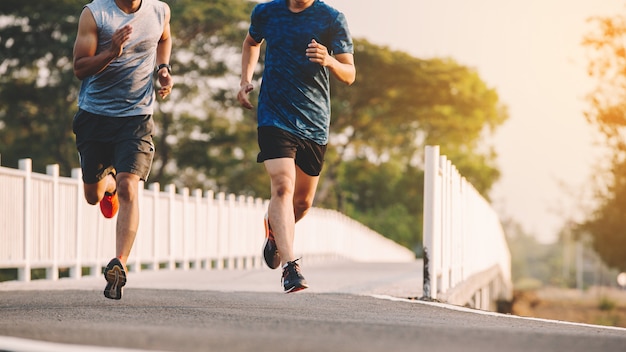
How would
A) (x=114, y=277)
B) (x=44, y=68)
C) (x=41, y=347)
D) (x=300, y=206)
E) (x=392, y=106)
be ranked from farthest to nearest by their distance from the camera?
(x=392, y=106), (x=44, y=68), (x=300, y=206), (x=114, y=277), (x=41, y=347)

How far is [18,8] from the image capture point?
37969 mm

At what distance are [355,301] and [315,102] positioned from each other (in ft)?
4.35

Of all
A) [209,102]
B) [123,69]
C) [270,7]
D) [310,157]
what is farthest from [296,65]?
[209,102]

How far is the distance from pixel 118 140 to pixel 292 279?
1393 millimetres

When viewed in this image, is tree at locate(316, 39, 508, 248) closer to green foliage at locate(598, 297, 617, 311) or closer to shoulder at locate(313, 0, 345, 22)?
green foliage at locate(598, 297, 617, 311)

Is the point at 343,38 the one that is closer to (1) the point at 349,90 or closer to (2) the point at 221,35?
(2) the point at 221,35

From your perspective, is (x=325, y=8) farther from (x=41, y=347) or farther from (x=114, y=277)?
(x=41, y=347)

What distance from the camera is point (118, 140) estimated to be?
7.79 meters

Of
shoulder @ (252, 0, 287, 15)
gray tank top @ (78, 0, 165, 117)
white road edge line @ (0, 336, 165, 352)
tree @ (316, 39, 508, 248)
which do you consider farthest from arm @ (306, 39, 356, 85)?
tree @ (316, 39, 508, 248)

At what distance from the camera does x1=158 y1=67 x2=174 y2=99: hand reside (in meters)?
7.78

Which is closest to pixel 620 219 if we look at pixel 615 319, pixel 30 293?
pixel 615 319

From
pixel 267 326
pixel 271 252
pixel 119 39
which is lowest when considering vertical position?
pixel 267 326

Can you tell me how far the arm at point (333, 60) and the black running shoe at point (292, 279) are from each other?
122 cm

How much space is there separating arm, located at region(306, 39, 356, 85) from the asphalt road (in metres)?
1.43
